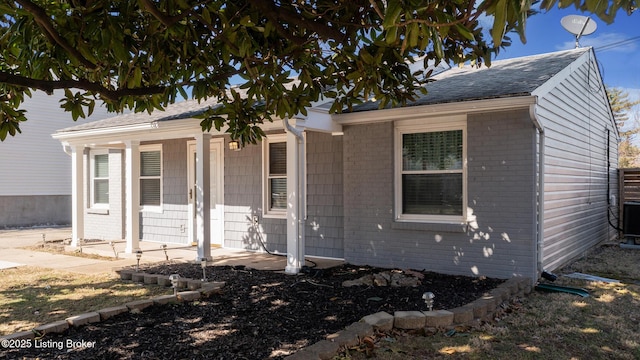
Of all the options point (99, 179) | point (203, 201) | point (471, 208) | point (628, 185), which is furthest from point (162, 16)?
point (628, 185)

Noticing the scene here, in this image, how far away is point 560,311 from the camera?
17.5ft

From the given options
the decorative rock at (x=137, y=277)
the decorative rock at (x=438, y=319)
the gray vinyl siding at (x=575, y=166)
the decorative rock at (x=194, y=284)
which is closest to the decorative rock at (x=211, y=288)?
the decorative rock at (x=194, y=284)

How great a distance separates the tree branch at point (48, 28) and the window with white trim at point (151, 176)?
24.7 ft

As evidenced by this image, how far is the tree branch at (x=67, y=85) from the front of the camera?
3.78 meters

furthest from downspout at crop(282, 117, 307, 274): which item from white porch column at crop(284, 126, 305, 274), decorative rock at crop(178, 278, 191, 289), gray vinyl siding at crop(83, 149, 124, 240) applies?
gray vinyl siding at crop(83, 149, 124, 240)

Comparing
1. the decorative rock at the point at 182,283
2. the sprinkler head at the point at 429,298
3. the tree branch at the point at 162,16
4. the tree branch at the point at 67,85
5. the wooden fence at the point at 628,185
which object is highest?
the tree branch at the point at 162,16

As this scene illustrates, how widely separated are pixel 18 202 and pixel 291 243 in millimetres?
13909

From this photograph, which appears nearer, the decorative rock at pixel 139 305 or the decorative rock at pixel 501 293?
the decorative rock at pixel 139 305

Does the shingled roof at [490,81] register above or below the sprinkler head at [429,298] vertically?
above

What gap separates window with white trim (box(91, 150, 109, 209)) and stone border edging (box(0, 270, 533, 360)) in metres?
7.97

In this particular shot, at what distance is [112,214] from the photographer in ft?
40.3

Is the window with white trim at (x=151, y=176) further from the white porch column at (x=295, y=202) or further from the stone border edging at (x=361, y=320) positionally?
the stone border edging at (x=361, y=320)

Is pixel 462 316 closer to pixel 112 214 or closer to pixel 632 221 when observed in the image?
pixel 632 221

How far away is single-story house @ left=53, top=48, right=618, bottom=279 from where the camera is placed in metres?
6.55
